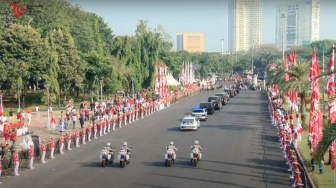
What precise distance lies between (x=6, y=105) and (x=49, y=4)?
Answer: 2907 centimetres

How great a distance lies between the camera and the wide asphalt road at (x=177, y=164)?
20250mm

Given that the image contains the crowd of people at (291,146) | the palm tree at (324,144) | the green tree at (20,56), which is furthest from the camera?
the green tree at (20,56)

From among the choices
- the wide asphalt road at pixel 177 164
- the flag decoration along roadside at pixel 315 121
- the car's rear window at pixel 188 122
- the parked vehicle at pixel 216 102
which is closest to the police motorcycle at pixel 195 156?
the wide asphalt road at pixel 177 164

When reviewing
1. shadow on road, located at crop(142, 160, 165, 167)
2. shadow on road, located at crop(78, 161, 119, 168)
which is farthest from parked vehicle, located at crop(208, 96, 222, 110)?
shadow on road, located at crop(78, 161, 119, 168)

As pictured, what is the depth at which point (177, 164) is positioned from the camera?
947 inches

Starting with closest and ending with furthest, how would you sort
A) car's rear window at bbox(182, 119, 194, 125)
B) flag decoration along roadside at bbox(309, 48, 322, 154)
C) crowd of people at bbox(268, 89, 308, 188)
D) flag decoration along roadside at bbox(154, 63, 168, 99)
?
crowd of people at bbox(268, 89, 308, 188), flag decoration along roadside at bbox(309, 48, 322, 154), car's rear window at bbox(182, 119, 194, 125), flag decoration along roadside at bbox(154, 63, 168, 99)

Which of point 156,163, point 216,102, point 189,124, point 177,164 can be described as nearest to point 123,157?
point 156,163

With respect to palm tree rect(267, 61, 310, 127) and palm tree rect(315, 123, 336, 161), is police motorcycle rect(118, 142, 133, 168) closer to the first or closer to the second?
palm tree rect(315, 123, 336, 161)

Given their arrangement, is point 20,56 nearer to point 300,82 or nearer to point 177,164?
point 300,82

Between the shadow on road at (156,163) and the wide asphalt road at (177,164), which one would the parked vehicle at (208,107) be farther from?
the shadow on road at (156,163)

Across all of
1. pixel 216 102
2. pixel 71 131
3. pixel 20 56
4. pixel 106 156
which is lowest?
pixel 71 131

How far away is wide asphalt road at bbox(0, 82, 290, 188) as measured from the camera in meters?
20.2

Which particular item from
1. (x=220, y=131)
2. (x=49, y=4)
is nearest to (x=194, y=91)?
(x=49, y=4)

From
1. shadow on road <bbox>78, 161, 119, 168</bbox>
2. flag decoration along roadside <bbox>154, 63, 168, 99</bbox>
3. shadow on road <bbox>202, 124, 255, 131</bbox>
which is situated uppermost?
flag decoration along roadside <bbox>154, 63, 168, 99</bbox>
